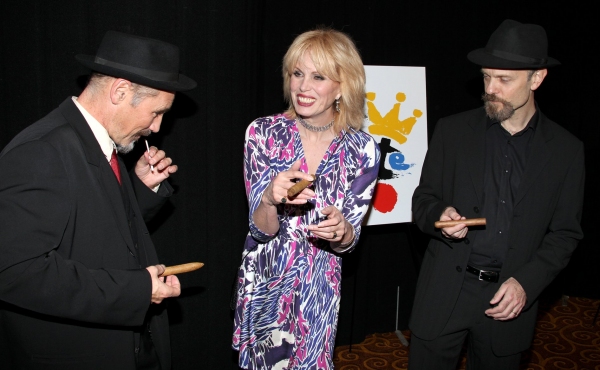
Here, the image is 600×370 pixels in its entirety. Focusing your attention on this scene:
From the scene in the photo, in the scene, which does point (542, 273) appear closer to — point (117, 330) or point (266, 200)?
point (266, 200)

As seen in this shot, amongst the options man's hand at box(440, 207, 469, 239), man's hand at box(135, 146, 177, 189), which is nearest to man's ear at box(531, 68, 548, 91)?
man's hand at box(440, 207, 469, 239)

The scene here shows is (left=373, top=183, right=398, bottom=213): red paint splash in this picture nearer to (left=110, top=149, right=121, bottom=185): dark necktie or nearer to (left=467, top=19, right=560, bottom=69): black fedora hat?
(left=467, top=19, right=560, bottom=69): black fedora hat

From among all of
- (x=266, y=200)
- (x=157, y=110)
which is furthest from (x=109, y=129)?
(x=266, y=200)

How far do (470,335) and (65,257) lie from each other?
183 cm

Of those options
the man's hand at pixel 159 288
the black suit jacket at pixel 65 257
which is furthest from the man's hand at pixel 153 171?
the man's hand at pixel 159 288

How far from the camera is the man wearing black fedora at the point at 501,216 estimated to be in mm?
2379

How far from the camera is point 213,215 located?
3.28 meters

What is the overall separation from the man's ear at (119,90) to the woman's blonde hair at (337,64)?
853 millimetres

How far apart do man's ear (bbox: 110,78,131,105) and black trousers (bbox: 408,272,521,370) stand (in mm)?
1691

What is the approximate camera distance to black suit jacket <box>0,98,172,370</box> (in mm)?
1522

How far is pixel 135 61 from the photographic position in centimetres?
186

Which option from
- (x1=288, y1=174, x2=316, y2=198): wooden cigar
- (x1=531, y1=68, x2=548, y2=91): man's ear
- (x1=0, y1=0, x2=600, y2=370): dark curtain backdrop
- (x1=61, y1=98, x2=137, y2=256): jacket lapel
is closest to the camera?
(x1=61, y1=98, x2=137, y2=256): jacket lapel

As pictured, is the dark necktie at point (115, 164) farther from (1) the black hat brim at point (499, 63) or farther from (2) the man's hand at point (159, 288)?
(1) the black hat brim at point (499, 63)

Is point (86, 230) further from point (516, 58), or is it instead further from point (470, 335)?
point (516, 58)
